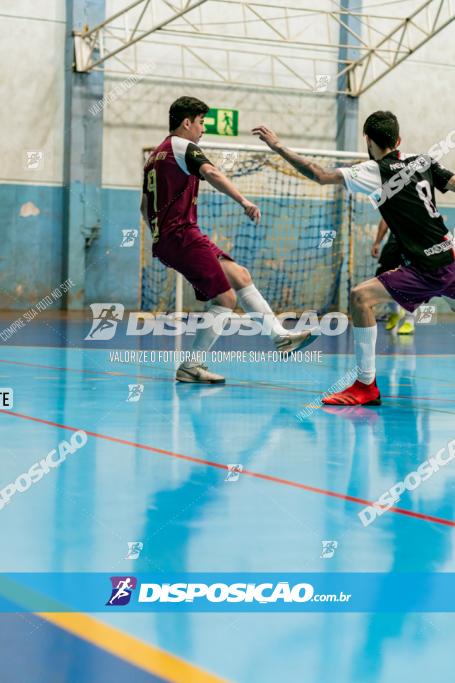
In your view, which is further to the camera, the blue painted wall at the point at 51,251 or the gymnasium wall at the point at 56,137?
the blue painted wall at the point at 51,251

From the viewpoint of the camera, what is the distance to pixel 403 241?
240 inches

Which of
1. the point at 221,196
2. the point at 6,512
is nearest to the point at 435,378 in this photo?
the point at 6,512

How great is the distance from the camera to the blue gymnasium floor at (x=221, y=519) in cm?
208

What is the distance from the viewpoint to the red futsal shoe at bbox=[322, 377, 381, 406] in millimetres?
6191

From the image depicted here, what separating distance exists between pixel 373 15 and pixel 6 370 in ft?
46.0

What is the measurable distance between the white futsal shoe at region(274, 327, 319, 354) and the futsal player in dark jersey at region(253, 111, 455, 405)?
31.0 inches

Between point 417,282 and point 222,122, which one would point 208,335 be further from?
point 222,122

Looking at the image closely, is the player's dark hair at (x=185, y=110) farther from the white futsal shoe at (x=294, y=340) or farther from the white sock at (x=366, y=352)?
the white sock at (x=366, y=352)

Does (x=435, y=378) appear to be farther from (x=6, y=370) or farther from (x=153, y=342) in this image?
(x=153, y=342)

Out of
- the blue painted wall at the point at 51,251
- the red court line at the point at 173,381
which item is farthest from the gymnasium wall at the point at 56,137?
the red court line at the point at 173,381

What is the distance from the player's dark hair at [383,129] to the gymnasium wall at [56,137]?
13.4m

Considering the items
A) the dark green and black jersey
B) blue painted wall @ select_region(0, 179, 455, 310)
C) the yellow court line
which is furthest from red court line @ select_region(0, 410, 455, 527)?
blue painted wall @ select_region(0, 179, 455, 310)

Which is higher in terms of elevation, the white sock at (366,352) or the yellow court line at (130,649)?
the white sock at (366,352)

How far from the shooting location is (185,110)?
273 inches
